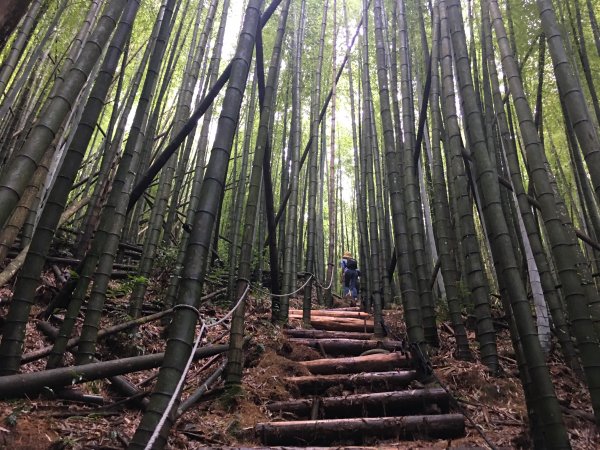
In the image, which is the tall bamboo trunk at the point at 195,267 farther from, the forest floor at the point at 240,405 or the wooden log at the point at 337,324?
the wooden log at the point at 337,324

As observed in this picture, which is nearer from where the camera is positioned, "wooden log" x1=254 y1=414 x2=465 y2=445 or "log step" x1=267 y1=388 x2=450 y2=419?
"wooden log" x1=254 y1=414 x2=465 y2=445

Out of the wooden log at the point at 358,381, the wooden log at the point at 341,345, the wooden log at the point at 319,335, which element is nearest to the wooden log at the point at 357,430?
the wooden log at the point at 358,381

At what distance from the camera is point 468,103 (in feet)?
6.97

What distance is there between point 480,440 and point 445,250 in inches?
59.5

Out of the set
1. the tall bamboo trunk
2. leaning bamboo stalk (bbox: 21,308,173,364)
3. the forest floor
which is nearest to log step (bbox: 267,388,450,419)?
the forest floor

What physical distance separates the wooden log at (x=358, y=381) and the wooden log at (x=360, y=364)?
194 mm

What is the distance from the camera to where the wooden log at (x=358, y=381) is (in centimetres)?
280

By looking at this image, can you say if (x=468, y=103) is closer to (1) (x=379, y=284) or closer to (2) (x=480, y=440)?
(2) (x=480, y=440)

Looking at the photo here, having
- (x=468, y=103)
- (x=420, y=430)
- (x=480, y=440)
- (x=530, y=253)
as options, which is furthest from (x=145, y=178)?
(x=530, y=253)

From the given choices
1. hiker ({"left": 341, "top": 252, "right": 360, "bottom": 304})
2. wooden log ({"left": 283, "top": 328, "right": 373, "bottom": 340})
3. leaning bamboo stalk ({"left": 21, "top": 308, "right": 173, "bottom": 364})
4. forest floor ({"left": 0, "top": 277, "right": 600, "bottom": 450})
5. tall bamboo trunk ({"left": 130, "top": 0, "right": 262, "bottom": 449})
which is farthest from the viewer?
hiker ({"left": 341, "top": 252, "right": 360, "bottom": 304})

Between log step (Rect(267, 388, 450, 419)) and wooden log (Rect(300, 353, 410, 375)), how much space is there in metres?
0.52

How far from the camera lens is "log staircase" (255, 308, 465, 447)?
2260mm

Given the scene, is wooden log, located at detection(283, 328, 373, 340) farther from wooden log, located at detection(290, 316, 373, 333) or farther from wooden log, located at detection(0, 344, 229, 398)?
wooden log, located at detection(0, 344, 229, 398)

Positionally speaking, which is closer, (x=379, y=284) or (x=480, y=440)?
(x=480, y=440)
